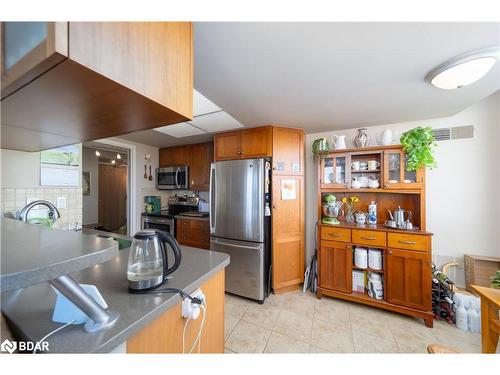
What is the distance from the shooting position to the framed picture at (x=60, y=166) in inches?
59.6

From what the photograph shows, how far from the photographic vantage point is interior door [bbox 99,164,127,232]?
14.9 feet

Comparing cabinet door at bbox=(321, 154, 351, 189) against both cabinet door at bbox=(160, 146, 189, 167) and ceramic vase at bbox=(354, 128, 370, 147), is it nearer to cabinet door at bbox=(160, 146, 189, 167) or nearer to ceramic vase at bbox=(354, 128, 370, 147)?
ceramic vase at bbox=(354, 128, 370, 147)

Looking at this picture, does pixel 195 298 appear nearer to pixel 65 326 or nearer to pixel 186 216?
pixel 65 326

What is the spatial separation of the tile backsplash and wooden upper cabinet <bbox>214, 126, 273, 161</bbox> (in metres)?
1.55

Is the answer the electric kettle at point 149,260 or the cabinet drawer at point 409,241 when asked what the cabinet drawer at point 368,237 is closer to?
the cabinet drawer at point 409,241

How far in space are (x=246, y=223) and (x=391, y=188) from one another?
5.34ft

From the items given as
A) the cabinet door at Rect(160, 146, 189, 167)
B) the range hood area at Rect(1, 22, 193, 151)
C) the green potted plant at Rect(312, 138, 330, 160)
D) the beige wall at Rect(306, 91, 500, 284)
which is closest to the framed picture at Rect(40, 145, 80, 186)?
the range hood area at Rect(1, 22, 193, 151)

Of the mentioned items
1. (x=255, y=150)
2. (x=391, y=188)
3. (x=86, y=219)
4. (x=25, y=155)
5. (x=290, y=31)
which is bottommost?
(x=86, y=219)

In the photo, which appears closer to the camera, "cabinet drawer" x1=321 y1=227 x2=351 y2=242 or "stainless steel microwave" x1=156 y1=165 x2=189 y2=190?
"cabinet drawer" x1=321 y1=227 x2=351 y2=242

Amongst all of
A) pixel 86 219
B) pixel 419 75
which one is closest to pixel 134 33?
pixel 419 75

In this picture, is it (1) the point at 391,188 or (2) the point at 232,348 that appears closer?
(2) the point at 232,348

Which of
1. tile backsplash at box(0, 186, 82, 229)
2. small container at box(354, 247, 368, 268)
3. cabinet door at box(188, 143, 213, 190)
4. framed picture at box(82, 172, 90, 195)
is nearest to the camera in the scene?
tile backsplash at box(0, 186, 82, 229)

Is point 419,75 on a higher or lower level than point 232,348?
higher

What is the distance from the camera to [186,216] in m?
2.99
